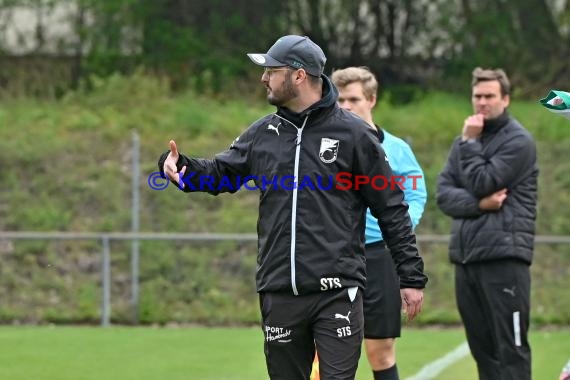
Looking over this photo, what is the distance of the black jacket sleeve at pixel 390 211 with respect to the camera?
18.9ft

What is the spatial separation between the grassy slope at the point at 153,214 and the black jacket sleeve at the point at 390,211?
25.8ft

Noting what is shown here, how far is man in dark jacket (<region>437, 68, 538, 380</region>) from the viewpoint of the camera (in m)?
7.66

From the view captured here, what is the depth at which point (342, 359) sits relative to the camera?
5.66m

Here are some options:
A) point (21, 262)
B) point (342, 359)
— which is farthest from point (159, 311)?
point (342, 359)

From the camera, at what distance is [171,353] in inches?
426

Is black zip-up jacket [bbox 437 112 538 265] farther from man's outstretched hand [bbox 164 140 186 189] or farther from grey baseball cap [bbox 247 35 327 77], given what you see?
man's outstretched hand [bbox 164 140 186 189]

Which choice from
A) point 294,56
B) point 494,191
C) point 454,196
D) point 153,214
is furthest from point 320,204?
point 153,214

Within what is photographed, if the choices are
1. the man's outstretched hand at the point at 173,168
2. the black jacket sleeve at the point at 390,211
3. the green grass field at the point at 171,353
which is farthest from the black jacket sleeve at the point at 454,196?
the man's outstretched hand at the point at 173,168

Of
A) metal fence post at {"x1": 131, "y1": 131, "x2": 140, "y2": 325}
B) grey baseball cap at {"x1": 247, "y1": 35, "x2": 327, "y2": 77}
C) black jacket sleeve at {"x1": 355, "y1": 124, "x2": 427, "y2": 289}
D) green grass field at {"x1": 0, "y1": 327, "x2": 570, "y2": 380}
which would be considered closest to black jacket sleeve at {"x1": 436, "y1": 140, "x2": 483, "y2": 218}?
green grass field at {"x1": 0, "y1": 327, "x2": 570, "y2": 380}

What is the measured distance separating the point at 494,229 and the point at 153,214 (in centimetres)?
743

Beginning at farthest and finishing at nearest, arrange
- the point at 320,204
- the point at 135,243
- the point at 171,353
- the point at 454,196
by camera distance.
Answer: the point at 135,243, the point at 171,353, the point at 454,196, the point at 320,204

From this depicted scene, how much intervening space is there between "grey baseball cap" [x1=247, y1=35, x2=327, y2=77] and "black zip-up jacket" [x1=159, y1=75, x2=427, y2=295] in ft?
0.52

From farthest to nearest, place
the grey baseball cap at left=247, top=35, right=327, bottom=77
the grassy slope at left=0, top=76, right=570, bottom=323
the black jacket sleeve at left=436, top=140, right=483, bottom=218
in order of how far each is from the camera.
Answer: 1. the grassy slope at left=0, top=76, right=570, bottom=323
2. the black jacket sleeve at left=436, top=140, right=483, bottom=218
3. the grey baseball cap at left=247, top=35, right=327, bottom=77

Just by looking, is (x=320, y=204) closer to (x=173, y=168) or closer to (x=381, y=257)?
(x=173, y=168)
